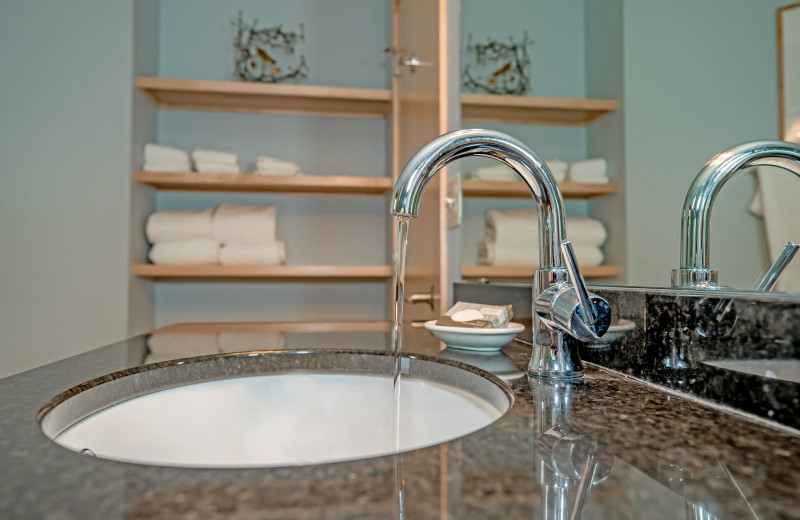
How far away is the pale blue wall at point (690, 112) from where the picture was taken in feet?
1.64

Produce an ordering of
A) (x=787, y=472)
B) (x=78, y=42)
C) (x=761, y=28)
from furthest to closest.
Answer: (x=78, y=42), (x=761, y=28), (x=787, y=472)

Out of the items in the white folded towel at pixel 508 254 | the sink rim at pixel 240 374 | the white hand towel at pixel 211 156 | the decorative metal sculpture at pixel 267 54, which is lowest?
the sink rim at pixel 240 374

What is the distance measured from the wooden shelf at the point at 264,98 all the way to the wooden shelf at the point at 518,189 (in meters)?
0.86

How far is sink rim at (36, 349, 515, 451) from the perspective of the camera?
20.4 inches

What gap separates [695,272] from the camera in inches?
21.7

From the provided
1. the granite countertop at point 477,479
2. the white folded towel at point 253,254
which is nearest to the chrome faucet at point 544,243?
the granite countertop at point 477,479

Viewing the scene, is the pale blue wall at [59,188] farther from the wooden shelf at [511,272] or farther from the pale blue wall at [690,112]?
the pale blue wall at [690,112]

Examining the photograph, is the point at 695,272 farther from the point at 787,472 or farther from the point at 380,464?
the point at 380,464

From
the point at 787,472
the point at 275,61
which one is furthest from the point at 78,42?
the point at 787,472

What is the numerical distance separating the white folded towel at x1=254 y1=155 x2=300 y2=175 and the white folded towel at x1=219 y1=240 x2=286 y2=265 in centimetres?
24

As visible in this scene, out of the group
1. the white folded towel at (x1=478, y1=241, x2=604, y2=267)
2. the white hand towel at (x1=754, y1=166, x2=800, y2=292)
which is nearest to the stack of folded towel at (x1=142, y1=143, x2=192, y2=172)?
the white folded towel at (x1=478, y1=241, x2=604, y2=267)

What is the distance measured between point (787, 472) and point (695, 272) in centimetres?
28

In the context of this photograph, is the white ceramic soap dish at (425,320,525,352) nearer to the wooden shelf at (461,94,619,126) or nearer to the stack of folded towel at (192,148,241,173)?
the wooden shelf at (461,94,619,126)

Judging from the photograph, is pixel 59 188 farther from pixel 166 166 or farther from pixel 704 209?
pixel 704 209
